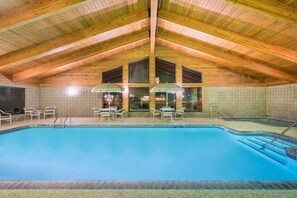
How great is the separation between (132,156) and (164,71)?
739 cm

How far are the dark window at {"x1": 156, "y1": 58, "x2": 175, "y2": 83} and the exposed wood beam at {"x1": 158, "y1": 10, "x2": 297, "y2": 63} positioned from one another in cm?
465

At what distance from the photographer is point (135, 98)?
1138 cm

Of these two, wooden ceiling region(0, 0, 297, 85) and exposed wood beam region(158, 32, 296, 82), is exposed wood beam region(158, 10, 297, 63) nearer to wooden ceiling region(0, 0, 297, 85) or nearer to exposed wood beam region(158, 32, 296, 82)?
wooden ceiling region(0, 0, 297, 85)

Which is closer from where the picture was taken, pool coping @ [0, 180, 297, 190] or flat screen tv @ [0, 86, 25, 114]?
pool coping @ [0, 180, 297, 190]

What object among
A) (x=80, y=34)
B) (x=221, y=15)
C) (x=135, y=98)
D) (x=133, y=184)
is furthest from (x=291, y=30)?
(x=135, y=98)

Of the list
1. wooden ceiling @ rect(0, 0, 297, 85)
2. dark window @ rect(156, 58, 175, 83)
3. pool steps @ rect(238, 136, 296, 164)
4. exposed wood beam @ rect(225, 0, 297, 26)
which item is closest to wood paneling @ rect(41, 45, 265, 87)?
dark window @ rect(156, 58, 175, 83)

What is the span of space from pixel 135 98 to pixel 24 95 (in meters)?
6.25

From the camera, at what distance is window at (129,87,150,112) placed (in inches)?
447

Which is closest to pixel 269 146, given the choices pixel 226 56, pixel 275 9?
pixel 275 9

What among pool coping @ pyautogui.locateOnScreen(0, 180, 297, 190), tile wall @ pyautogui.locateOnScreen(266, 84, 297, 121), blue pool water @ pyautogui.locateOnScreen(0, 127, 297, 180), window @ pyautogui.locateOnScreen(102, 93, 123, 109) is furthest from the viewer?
window @ pyautogui.locateOnScreen(102, 93, 123, 109)

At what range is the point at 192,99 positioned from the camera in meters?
11.4

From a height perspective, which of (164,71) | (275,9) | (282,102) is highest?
(275,9)

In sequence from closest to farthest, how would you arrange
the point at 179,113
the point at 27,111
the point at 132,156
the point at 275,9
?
the point at 275,9
the point at 132,156
the point at 27,111
the point at 179,113

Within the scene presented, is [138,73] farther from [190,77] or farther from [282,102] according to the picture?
[282,102]
